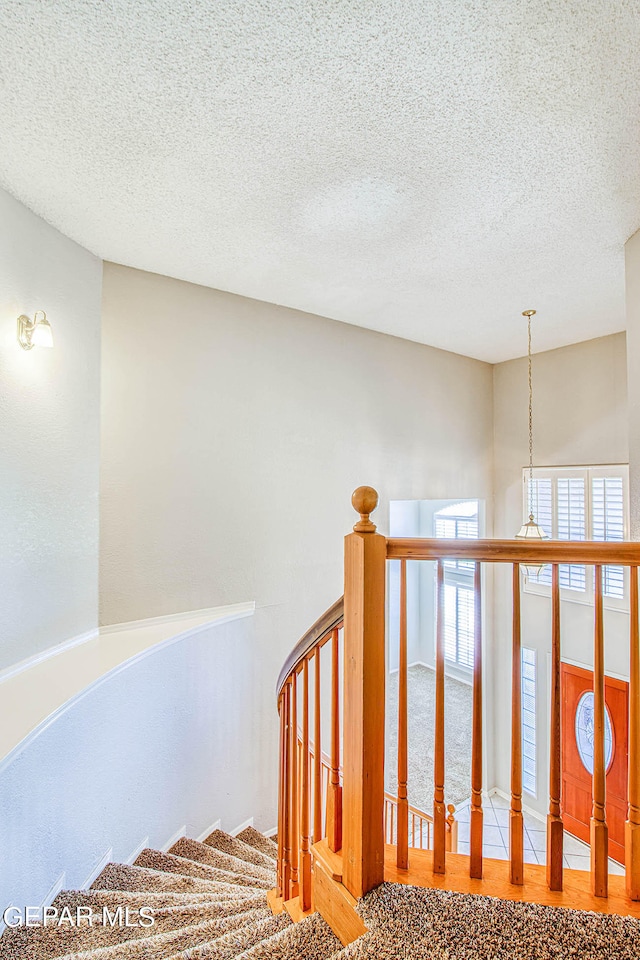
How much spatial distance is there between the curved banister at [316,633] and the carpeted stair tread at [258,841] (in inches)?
79.0

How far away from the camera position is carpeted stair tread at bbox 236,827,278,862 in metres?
3.36

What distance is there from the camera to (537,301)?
392 cm

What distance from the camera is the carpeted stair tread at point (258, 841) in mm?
3355

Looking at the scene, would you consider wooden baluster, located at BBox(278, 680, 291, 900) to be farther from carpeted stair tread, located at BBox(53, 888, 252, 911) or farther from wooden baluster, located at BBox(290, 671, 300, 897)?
carpeted stair tread, located at BBox(53, 888, 252, 911)

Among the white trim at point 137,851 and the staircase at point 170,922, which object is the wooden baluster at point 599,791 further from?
the white trim at point 137,851

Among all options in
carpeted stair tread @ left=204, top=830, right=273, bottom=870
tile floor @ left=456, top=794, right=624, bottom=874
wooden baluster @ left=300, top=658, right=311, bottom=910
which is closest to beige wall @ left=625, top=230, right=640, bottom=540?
wooden baluster @ left=300, top=658, right=311, bottom=910

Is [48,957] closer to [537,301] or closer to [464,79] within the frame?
[464,79]

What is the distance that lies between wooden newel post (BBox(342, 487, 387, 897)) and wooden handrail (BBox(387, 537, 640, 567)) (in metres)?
0.10

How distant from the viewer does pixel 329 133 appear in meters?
1.99

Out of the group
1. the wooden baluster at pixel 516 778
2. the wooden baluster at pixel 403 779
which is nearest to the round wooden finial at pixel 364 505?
the wooden baluster at pixel 403 779

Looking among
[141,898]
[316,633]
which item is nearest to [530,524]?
[316,633]

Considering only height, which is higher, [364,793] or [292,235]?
[292,235]

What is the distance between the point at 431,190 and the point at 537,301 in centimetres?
197

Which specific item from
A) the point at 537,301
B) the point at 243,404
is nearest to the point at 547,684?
the point at 537,301
